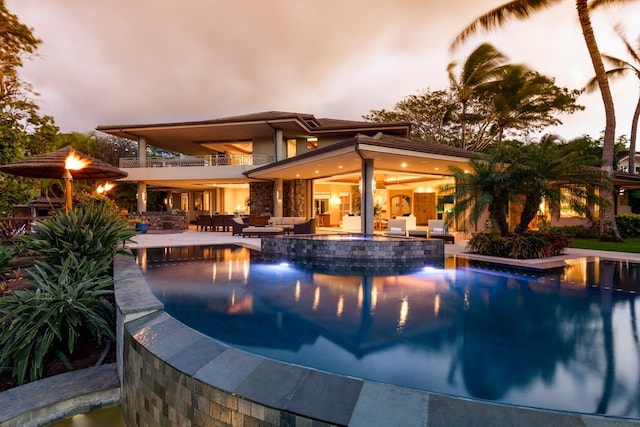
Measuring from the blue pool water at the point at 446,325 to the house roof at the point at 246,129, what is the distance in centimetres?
1330

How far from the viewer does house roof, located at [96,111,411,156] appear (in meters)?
19.3

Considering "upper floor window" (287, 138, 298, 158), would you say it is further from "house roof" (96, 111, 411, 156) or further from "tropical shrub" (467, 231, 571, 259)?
"tropical shrub" (467, 231, 571, 259)

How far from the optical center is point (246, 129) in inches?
813

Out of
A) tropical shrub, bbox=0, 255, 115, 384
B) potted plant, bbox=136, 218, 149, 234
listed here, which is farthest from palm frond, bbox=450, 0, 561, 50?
potted plant, bbox=136, 218, 149, 234

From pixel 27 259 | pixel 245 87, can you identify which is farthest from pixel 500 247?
pixel 245 87

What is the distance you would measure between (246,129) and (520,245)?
16.4 metres

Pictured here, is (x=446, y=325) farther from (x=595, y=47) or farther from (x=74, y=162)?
(x=595, y=47)

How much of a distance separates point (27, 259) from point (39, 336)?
5.29m

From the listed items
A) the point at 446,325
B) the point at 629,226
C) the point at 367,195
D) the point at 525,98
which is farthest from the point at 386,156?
the point at 525,98

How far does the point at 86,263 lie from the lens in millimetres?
5551

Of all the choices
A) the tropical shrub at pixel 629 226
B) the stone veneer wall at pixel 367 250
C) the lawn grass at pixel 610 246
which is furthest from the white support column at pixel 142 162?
the tropical shrub at pixel 629 226

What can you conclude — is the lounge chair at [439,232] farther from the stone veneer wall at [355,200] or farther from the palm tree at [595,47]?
the stone veneer wall at [355,200]

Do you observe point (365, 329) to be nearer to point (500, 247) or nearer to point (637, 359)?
point (637, 359)

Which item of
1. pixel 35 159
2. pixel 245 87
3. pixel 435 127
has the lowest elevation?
pixel 35 159
